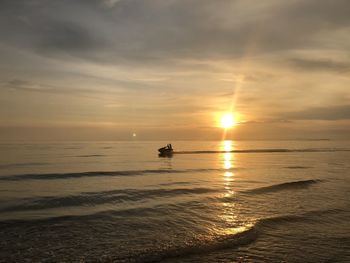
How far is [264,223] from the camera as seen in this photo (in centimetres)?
1527

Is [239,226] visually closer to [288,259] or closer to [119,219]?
[288,259]

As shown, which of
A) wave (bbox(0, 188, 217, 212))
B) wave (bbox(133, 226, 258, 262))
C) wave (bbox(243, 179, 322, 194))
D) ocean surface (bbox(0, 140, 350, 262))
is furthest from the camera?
wave (bbox(243, 179, 322, 194))

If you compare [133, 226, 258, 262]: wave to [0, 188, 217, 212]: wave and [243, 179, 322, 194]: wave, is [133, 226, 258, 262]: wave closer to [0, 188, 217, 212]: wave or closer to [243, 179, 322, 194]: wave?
[0, 188, 217, 212]: wave

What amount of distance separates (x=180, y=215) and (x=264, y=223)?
457 cm

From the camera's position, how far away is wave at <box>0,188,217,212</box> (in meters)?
20.4

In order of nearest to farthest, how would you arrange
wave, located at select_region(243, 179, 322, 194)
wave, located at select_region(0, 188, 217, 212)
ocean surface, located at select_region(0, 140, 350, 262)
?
ocean surface, located at select_region(0, 140, 350, 262) < wave, located at select_region(0, 188, 217, 212) < wave, located at select_region(243, 179, 322, 194)

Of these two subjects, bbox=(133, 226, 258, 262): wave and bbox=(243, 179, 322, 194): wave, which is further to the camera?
bbox=(243, 179, 322, 194): wave

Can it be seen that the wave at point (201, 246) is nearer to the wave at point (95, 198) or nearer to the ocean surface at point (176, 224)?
the ocean surface at point (176, 224)

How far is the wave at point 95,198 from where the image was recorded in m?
20.4

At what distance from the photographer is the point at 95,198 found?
23281 mm

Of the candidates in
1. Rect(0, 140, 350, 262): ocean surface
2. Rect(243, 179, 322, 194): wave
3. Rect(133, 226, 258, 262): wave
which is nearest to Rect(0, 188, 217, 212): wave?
Rect(0, 140, 350, 262): ocean surface

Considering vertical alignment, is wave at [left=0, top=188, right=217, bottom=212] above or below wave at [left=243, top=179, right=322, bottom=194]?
below

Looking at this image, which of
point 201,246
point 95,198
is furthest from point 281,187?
point 201,246

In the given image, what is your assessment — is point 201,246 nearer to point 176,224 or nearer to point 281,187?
point 176,224
